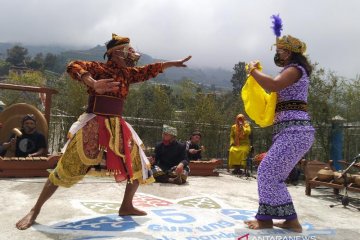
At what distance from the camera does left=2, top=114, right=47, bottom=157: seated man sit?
22.9ft

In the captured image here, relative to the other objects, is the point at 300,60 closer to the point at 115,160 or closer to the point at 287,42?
the point at 287,42

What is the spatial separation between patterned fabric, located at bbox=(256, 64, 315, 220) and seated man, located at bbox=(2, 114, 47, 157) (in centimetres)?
481

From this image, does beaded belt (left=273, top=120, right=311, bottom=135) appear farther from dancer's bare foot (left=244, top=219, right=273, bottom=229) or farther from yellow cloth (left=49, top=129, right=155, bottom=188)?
yellow cloth (left=49, top=129, right=155, bottom=188)

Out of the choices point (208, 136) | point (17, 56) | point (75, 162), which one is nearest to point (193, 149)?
point (208, 136)

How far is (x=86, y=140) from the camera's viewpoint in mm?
3582

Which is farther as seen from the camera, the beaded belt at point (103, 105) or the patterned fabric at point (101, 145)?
the beaded belt at point (103, 105)

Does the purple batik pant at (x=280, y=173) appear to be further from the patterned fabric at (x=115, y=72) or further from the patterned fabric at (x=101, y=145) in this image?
the patterned fabric at (x=115, y=72)

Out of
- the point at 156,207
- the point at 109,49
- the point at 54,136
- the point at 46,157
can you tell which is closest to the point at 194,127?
the point at 54,136

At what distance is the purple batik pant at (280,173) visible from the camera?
361 centimetres

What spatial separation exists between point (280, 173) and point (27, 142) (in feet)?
17.1

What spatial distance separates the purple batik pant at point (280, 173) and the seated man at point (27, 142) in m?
4.81

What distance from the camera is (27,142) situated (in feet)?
23.3

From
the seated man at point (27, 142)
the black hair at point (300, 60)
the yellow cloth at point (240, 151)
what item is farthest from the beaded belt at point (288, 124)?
the yellow cloth at point (240, 151)

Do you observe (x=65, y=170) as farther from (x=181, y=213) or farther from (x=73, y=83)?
(x=73, y=83)
